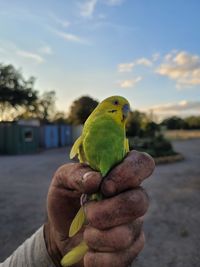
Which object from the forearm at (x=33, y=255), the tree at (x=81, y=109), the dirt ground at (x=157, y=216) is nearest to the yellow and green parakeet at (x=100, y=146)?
the forearm at (x=33, y=255)

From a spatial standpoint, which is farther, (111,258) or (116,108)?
(116,108)

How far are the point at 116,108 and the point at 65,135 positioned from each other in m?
29.0

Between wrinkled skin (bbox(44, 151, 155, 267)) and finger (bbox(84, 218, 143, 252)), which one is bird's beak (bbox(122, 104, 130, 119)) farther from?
finger (bbox(84, 218, 143, 252))

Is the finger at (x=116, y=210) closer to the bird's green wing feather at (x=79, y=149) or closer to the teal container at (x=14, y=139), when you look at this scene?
the bird's green wing feather at (x=79, y=149)

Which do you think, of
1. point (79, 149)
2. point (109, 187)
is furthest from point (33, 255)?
point (109, 187)

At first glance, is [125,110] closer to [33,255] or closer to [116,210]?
[116,210]

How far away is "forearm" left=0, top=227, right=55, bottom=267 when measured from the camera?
1.81 meters

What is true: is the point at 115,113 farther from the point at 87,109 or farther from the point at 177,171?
the point at 87,109

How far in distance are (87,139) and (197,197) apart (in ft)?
24.7

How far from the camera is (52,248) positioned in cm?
175

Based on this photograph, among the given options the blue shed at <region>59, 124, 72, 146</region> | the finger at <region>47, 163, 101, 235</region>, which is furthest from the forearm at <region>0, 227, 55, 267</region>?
the blue shed at <region>59, 124, 72, 146</region>

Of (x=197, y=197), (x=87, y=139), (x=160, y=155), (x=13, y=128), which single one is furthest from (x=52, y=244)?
(x=13, y=128)

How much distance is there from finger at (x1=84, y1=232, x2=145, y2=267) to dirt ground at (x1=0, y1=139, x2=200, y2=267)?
3418mm

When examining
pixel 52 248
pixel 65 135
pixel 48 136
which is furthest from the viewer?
pixel 65 135
